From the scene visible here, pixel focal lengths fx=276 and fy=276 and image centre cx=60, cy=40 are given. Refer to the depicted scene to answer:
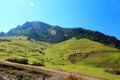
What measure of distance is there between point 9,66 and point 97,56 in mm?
62376

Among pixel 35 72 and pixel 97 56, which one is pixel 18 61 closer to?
pixel 35 72

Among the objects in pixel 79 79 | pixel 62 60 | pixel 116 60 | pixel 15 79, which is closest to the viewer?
pixel 15 79

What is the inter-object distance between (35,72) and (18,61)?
2035 centimetres

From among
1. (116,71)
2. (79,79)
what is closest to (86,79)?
(79,79)

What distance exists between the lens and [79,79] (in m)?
65.1

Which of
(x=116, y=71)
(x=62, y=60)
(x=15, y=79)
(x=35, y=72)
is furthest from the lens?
(x=62, y=60)

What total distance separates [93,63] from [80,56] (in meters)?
15.9

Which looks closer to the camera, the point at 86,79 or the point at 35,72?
the point at 86,79

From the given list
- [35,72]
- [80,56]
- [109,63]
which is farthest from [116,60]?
[35,72]

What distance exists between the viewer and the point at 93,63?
120750 mm

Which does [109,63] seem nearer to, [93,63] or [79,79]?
[93,63]

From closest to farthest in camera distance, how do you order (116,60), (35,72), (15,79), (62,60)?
(15,79)
(35,72)
(116,60)
(62,60)

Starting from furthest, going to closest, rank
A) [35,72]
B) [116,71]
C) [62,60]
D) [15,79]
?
[62,60] → [116,71] → [35,72] → [15,79]

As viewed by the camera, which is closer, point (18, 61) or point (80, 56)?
point (18, 61)
